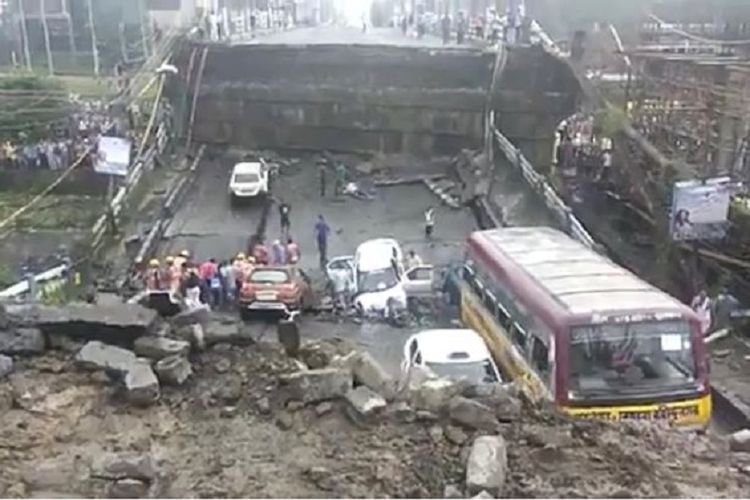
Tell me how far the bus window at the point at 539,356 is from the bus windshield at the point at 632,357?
1.53 feet

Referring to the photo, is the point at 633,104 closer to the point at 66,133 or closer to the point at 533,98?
the point at 533,98

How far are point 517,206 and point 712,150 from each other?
8.25 meters

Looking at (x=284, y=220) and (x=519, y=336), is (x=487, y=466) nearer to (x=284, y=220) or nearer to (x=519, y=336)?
(x=519, y=336)

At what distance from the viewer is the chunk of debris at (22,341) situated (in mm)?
9086

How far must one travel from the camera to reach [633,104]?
2550 centimetres

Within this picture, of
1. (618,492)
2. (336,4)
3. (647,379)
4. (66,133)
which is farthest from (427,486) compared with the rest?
(336,4)

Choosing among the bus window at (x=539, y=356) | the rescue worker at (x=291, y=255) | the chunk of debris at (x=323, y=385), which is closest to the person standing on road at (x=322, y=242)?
the rescue worker at (x=291, y=255)

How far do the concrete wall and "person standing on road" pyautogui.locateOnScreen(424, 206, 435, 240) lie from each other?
6720mm

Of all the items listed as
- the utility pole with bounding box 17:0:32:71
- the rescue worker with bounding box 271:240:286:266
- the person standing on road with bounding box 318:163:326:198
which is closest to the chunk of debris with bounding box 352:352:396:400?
the rescue worker with bounding box 271:240:286:266

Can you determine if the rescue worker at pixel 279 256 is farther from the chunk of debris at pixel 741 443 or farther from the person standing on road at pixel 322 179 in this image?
the chunk of debris at pixel 741 443

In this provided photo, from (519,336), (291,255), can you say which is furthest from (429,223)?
(519,336)

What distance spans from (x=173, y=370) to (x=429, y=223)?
71.4 feet

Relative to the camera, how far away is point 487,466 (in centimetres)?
695

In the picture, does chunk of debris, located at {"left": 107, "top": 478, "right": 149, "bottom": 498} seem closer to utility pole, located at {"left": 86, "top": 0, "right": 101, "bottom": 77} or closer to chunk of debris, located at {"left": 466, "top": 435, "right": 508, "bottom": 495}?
chunk of debris, located at {"left": 466, "top": 435, "right": 508, "bottom": 495}
